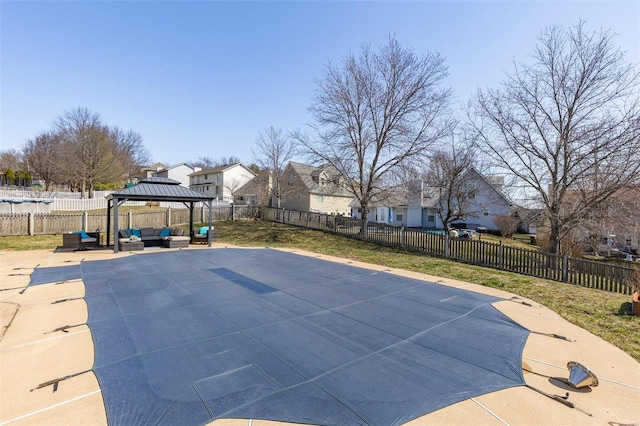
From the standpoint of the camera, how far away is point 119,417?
2.68 meters

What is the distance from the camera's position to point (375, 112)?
59.7ft

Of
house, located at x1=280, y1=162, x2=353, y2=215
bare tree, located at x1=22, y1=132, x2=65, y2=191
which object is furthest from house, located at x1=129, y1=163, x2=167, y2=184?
house, located at x1=280, y1=162, x2=353, y2=215

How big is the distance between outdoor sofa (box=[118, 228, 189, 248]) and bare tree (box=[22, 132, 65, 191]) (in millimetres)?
25693

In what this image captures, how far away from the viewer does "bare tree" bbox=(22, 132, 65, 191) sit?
3406cm

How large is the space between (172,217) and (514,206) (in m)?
21.4

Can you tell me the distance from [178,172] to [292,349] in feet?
172

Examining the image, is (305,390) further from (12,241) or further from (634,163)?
(12,241)

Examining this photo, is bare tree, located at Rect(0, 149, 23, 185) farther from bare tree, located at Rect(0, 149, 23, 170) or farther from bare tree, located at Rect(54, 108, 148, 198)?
bare tree, located at Rect(54, 108, 148, 198)

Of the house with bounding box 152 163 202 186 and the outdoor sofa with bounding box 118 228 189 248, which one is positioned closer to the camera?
the outdoor sofa with bounding box 118 228 189 248

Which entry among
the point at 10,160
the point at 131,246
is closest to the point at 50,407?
the point at 131,246

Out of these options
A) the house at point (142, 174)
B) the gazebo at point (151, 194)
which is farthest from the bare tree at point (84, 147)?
the gazebo at point (151, 194)

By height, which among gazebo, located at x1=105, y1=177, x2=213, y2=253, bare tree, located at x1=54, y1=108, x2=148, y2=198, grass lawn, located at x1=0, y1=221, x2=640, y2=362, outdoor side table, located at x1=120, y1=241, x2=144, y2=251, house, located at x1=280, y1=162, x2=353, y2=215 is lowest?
grass lawn, located at x1=0, y1=221, x2=640, y2=362

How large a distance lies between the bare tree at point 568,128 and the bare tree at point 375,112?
3.47 meters

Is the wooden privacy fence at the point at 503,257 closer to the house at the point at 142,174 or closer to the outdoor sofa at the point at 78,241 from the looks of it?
the outdoor sofa at the point at 78,241
